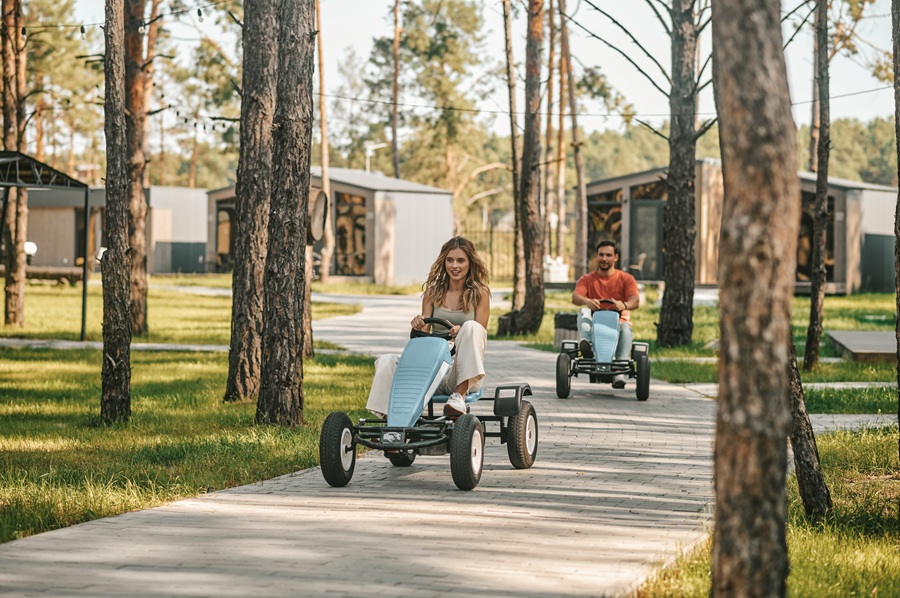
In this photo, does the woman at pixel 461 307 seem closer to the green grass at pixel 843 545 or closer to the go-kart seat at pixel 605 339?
the green grass at pixel 843 545

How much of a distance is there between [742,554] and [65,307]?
29067mm

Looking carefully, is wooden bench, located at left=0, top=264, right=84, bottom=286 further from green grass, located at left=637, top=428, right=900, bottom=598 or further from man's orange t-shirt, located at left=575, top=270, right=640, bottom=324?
green grass, located at left=637, top=428, right=900, bottom=598

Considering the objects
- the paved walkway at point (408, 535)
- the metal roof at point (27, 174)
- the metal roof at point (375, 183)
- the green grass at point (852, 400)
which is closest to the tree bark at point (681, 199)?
the green grass at point (852, 400)

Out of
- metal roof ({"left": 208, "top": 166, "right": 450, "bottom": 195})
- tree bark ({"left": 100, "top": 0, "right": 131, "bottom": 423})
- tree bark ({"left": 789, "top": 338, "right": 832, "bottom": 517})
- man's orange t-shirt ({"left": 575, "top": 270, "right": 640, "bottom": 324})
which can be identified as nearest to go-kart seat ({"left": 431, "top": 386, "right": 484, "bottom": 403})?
tree bark ({"left": 789, "top": 338, "right": 832, "bottom": 517})

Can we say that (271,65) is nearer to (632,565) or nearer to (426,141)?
(632,565)

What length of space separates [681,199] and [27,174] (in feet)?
34.0

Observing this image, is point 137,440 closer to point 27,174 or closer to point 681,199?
point 27,174

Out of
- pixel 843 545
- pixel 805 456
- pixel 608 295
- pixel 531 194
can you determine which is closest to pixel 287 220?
pixel 608 295

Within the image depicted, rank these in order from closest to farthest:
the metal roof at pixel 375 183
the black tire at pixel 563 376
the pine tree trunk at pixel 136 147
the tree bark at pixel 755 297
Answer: the tree bark at pixel 755 297
the black tire at pixel 563 376
the pine tree trunk at pixel 136 147
the metal roof at pixel 375 183

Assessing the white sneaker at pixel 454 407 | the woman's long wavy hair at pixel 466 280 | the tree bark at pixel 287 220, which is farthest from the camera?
the tree bark at pixel 287 220

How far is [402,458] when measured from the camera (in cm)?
835

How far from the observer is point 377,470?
834 cm

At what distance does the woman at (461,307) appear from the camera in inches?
316

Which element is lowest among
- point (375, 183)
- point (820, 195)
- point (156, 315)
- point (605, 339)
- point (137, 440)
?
→ point (137, 440)
